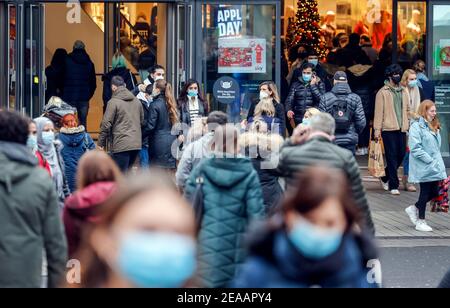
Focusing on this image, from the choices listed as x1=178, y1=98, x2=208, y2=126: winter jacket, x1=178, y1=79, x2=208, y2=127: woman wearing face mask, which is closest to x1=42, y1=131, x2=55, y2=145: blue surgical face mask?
x1=178, y1=98, x2=208, y2=126: winter jacket

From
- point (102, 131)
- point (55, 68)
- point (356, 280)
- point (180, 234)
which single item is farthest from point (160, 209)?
point (55, 68)

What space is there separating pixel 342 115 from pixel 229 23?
3.92 m

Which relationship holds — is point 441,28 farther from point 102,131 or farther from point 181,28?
point 102,131

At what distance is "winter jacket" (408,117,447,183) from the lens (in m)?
13.1

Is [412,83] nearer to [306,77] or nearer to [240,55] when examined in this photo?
[306,77]

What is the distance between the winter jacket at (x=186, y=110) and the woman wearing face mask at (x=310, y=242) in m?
10.3

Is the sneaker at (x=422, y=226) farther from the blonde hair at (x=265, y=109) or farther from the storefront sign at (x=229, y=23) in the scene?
the storefront sign at (x=229, y=23)

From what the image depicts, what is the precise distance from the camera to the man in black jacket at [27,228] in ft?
20.6

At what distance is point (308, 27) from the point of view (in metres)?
21.9

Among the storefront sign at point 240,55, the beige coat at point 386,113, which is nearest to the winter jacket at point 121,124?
the storefront sign at point 240,55

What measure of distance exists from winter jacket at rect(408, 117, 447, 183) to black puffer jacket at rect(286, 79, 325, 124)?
3718 millimetres

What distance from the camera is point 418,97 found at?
1647 cm

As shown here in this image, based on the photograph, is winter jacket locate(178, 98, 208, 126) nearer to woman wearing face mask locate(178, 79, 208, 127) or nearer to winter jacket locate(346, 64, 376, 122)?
woman wearing face mask locate(178, 79, 208, 127)
